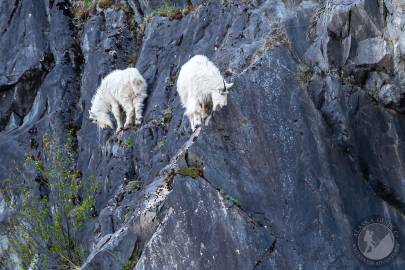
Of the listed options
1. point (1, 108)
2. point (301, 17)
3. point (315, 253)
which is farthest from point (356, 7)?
point (1, 108)

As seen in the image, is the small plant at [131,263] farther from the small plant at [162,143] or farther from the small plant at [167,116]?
the small plant at [167,116]

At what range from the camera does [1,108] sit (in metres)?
23.1

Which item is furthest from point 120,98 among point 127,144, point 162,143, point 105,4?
point 105,4

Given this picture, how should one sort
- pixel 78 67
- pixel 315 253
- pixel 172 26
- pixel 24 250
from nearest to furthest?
pixel 315 253 → pixel 24 250 → pixel 172 26 → pixel 78 67

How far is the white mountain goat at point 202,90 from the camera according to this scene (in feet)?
48.1

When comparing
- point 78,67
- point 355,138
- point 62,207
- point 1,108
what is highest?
point 78,67

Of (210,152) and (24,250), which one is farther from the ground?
(210,152)

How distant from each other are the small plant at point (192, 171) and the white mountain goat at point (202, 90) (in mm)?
1239

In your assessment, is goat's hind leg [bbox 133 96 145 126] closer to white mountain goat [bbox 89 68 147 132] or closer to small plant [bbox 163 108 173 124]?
white mountain goat [bbox 89 68 147 132]

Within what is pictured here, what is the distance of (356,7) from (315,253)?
5.07m

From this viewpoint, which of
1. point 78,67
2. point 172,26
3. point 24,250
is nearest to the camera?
point 24,250

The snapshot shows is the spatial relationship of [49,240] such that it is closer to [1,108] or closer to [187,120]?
[187,120]

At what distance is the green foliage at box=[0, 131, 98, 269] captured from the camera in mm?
17984

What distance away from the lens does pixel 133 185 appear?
16.6 m
